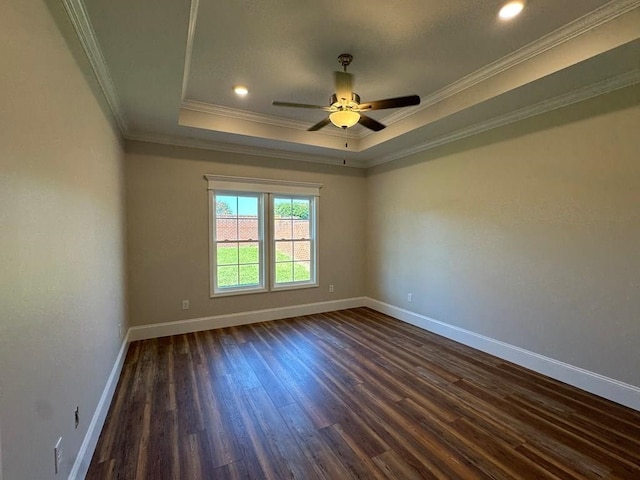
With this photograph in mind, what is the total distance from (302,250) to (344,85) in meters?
2.94

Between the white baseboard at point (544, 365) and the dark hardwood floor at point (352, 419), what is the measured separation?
0.09 m

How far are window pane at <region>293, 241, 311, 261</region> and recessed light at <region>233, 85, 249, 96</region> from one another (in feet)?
7.99

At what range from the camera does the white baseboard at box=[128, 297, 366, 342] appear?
3.91 metres

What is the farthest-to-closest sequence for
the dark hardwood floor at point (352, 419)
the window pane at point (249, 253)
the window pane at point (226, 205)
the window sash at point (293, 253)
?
1. the window sash at point (293, 253)
2. the window pane at point (249, 253)
3. the window pane at point (226, 205)
4. the dark hardwood floor at point (352, 419)

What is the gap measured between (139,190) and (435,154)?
4.02 metres

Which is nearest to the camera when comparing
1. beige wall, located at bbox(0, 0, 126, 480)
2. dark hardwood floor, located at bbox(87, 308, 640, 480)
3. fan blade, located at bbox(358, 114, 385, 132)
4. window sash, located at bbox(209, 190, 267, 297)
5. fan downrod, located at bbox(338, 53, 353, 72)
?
beige wall, located at bbox(0, 0, 126, 480)

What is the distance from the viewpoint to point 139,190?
3859 mm

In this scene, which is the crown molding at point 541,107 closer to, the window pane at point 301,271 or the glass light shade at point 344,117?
the glass light shade at point 344,117

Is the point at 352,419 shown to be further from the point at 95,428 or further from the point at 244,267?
the point at 244,267

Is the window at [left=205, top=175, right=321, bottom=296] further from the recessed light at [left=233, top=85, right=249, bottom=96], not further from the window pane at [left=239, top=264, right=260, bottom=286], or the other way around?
the recessed light at [left=233, top=85, right=249, bottom=96]

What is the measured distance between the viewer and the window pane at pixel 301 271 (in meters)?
5.03

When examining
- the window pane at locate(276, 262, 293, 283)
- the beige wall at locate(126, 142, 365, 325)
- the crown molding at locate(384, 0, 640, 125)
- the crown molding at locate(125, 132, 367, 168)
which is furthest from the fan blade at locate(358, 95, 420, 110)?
the window pane at locate(276, 262, 293, 283)

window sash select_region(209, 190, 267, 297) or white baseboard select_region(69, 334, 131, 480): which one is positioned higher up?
window sash select_region(209, 190, 267, 297)

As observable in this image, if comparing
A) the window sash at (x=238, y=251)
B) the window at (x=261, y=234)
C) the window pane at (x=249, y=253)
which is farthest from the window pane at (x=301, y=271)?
the window pane at (x=249, y=253)
